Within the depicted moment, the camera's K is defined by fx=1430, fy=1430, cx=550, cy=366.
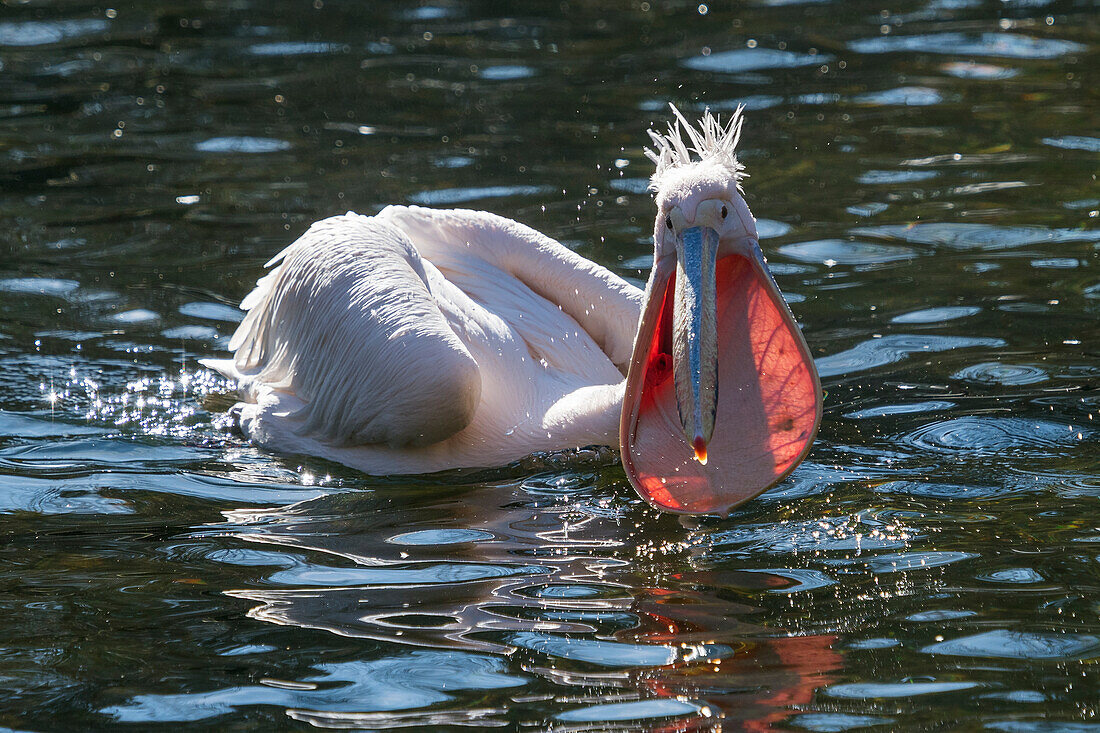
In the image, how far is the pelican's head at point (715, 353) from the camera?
3832mm

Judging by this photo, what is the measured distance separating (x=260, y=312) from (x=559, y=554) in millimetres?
2134

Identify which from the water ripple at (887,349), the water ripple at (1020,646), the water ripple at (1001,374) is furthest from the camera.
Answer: the water ripple at (887,349)

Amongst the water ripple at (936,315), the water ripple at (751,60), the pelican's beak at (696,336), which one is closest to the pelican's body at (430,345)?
the pelican's beak at (696,336)

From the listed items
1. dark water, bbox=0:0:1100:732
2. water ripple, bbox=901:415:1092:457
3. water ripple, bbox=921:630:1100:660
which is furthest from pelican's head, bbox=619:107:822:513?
water ripple, bbox=901:415:1092:457

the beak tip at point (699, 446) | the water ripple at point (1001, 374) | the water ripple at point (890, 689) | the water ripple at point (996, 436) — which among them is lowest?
the water ripple at point (890, 689)

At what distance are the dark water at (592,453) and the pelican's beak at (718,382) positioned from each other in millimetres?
218

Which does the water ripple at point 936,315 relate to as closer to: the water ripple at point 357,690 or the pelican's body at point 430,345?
the pelican's body at point 430,345

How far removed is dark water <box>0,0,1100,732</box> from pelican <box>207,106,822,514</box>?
185 millimetres

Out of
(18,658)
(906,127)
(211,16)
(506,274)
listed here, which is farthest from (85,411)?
(211,16)

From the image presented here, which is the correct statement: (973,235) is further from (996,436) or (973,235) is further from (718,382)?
(718,382)

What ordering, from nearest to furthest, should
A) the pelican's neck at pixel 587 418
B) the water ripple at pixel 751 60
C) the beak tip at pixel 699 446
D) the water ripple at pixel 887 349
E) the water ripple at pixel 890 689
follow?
1. the water ripple at pixel 890 689
2. the beak tip at pixel 699 446
3. the pelican's neck at pixel 587 418
4. the water ripple at pixel 887 349
5. the water ripple at pixel 751 60

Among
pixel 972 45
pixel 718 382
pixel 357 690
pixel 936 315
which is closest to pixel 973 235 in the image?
pixel 936 315

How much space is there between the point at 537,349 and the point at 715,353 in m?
1.63

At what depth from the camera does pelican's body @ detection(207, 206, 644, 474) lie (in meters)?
4.62
